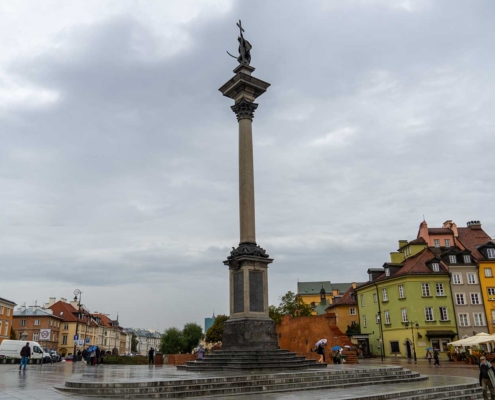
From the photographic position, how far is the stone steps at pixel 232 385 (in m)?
13.3

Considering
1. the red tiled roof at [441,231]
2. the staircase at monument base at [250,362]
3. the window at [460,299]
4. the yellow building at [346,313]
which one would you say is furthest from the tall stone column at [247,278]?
the yellow building at [346,313]

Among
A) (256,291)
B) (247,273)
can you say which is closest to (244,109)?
(247,273)

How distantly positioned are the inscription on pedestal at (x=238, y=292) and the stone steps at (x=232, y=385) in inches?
212

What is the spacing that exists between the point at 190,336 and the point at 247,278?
7291cm

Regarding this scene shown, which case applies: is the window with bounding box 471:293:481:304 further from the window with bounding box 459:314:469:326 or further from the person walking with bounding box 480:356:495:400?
the person walking with bounding box 480:356:495:400

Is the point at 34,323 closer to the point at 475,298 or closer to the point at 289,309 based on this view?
the point at 289,309

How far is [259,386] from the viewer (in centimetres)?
1475

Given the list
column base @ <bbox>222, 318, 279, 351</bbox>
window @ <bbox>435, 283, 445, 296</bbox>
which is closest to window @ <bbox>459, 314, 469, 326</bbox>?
window @ <bbox>435, 283, 445, 296</bbox>

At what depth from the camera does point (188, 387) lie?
13836 mm

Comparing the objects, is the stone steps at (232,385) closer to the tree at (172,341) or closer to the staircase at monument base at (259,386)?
the staircase at monument base at (259,386)

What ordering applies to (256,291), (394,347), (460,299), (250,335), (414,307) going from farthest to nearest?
(394,347) < (460,299) < (414,307) < (256,291) < (250,335)

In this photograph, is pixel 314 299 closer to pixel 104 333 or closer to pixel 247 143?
pixel 104 333

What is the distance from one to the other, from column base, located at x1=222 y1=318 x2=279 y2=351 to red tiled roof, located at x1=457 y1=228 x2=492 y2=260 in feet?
147

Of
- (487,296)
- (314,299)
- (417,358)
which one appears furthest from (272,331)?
(314,299)
